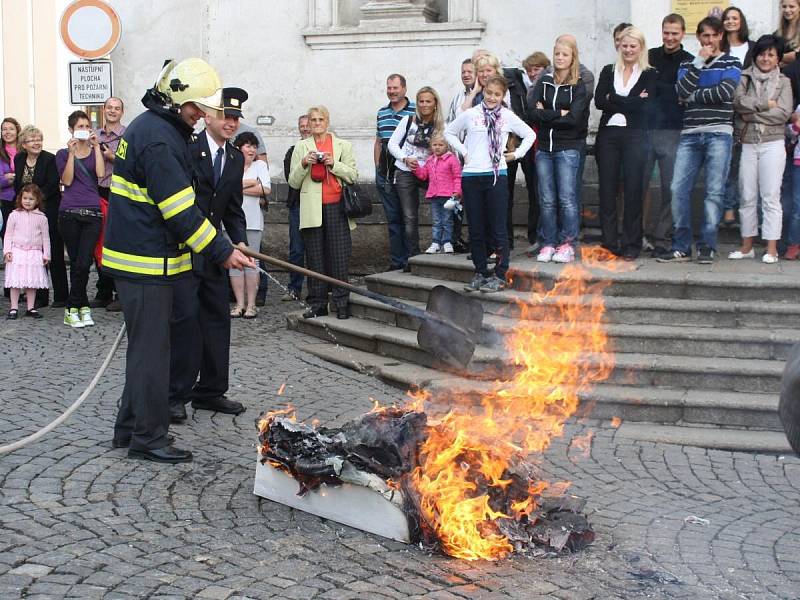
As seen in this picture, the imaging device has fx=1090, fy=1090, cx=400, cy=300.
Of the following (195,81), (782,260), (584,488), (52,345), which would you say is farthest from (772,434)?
(52,345)

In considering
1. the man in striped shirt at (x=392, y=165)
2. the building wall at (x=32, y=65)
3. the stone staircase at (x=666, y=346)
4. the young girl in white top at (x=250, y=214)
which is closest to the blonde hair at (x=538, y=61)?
the man in striped shirt at (x=392, y=165)

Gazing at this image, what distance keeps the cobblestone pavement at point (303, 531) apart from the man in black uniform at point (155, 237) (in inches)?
14.3

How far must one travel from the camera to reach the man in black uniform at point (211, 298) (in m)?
7.21

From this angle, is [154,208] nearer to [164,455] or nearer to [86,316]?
[164,455]

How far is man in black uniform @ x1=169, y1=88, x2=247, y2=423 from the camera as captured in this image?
7207mm

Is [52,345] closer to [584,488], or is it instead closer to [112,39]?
[112,39]

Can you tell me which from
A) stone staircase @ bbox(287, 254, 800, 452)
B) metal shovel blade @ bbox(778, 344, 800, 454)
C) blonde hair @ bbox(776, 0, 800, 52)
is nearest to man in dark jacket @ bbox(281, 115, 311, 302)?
stone staircase @ bbox(287, 254, 800, 452)

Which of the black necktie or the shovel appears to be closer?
the shovel

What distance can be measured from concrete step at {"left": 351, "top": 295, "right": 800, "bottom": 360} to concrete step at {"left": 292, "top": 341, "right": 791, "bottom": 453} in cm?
49

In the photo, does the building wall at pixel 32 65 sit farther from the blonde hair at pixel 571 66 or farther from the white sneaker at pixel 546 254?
the white sneaker at pixel 546 254

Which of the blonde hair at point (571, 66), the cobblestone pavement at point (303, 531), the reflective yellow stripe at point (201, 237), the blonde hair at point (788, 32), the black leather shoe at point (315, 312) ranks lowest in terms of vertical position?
the cobblestone pavement at point (303, 531)

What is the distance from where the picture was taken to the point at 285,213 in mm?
14062

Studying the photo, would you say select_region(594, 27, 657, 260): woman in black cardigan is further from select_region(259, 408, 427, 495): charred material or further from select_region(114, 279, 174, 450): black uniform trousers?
select_region(114, 279, 174, 450): black uniform trousers

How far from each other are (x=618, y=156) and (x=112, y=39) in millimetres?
5695
